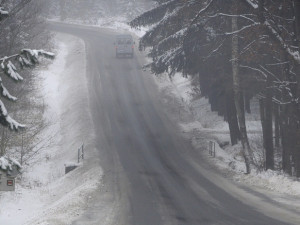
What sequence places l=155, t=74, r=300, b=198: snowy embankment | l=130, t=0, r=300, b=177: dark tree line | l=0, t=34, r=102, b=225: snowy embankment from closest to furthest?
l=0, t=34, r=102, b=225: snowy embankment → l=155, t=74, r=300, b=198: snowy embankment → l=130, t=0, r=300, b=177: dark tree line

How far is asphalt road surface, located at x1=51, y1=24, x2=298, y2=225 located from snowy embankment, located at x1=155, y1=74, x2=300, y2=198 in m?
0.93

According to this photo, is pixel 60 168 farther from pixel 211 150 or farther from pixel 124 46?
pixel 124 46

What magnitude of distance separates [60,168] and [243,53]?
11.6 metres

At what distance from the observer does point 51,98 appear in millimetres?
42094

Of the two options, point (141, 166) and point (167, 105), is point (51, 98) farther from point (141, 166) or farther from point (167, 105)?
point (141, 166)

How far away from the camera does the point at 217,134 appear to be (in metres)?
32.4

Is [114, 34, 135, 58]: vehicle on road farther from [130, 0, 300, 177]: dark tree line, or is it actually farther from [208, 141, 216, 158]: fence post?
[208, 141, 216, 158]: fence post

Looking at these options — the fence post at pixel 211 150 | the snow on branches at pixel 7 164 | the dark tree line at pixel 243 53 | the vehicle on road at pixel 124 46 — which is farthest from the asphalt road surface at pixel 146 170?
the snow on branches at pixel 7 164

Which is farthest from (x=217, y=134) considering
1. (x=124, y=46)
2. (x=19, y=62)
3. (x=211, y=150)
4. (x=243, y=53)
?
(x=124, y=46)

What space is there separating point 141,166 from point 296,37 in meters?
9.70

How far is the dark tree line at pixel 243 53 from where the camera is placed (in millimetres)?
20562

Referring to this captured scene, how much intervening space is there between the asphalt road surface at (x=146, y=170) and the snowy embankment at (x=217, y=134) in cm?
93

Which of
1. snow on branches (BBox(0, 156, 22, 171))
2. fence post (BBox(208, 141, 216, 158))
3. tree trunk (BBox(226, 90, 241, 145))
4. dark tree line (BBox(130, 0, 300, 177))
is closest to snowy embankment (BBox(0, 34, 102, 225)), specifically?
snow on branches (BBox(0, 156, 22, 171))

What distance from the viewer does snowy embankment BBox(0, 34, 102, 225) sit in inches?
682
